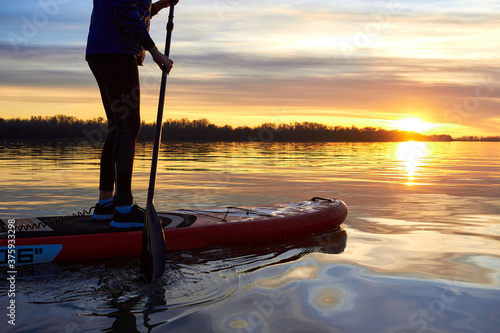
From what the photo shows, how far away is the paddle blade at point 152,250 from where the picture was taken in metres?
3.41

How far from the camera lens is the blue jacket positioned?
150 inches

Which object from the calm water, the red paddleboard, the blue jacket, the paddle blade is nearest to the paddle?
the paddle blade

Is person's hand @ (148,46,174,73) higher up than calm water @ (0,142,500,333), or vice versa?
person's hand @ (148,46,174,73)

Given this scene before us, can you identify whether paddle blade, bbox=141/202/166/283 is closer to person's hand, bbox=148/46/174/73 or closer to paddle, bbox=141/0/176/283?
paddle, bbox=141/0/176/283

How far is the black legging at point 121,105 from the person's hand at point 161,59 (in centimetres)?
35

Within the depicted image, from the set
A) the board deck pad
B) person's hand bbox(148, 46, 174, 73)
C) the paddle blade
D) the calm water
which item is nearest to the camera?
the calm water

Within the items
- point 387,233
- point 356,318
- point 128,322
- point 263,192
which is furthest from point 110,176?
point 263,192

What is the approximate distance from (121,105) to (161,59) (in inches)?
21.9

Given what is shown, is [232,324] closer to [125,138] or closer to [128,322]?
[128,322]

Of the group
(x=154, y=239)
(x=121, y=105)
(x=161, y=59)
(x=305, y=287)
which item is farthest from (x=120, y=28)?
(x=305, y=287)

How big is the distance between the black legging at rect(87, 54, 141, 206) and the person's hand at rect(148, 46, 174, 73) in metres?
0.35

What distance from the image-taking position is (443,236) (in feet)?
17.2

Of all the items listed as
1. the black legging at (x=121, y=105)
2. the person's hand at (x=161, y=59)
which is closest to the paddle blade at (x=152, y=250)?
the black legging at (x=121, y=105)

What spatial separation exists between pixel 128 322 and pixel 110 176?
198 cm
